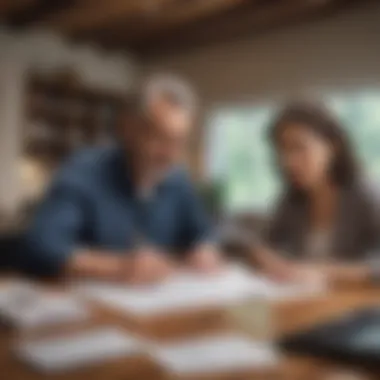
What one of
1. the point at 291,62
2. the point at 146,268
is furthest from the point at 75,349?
the point at 291,62

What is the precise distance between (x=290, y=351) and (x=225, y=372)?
8 cm

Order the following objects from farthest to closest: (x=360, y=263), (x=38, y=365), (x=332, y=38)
→ (x=360, y=263) < (x=332, y=38) < (x=38, y=365)

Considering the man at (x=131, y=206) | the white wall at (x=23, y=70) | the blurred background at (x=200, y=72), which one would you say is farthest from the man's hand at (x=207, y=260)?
the white wall at (x=23, y=70)

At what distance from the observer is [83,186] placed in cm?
80

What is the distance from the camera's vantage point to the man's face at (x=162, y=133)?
731 millimetres

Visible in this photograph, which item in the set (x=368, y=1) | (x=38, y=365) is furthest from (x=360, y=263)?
(x=38, y=365)

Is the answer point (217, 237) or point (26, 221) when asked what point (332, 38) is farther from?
point (26, 221)

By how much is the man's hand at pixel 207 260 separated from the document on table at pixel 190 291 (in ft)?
0.04

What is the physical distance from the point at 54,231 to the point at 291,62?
0.34 meters

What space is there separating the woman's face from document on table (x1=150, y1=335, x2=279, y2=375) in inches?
8.8

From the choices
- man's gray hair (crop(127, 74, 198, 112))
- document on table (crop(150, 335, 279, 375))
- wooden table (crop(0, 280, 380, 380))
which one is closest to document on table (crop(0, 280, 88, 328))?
wooden table (crop(0, 280, 380, 380))

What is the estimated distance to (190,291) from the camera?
0.76 meters

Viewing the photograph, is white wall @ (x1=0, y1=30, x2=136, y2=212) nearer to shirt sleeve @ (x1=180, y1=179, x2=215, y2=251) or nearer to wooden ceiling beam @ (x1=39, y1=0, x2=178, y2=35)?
wooden ceiling beam @ (x1=39, y1=0, x2=178, y2=35)

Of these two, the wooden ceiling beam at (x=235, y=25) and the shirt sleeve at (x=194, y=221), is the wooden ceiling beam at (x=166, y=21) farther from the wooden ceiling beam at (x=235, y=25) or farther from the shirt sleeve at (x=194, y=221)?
the shirt sleeve at (x=194, y=221)
